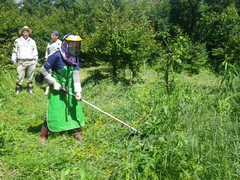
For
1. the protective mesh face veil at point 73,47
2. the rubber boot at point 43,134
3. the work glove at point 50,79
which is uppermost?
the protective mesh face veil at point 73,47

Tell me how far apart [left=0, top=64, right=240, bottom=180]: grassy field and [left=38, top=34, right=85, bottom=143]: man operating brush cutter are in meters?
0.25

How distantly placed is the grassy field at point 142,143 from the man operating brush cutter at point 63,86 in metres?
0.25

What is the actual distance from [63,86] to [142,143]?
1.45 metres

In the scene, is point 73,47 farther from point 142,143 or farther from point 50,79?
point 142,143

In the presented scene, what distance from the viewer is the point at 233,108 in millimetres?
2863

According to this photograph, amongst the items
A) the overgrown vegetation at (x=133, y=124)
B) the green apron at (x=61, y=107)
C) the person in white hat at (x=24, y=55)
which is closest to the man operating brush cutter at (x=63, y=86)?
the green apron at (x=61, y=107)

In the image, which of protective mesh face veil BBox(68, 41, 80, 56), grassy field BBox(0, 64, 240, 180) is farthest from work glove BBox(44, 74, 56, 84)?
grassy field BBox(0, 64, 240, 180)

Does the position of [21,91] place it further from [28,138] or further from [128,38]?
[128,38]

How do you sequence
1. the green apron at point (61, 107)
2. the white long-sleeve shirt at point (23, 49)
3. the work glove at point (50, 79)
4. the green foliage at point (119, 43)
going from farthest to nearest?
the green foliage at point (119, 43) < the white long-sleeve shirt at point (23, 49) < the green apron at point (61, 107) < the work glove at point (50, 79)

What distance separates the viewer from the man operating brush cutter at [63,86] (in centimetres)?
299

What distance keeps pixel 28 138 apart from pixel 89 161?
115 centimetres

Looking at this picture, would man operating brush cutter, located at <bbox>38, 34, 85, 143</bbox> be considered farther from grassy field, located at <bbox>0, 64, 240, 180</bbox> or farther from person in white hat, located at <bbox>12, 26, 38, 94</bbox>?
person in white hat, located at <bbox>12, 26, 38, 94</bbox>

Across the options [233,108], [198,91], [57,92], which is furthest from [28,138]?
[233,108]

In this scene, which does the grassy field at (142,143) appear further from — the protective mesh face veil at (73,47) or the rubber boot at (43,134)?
the protective mesh face veil at (73,47)
